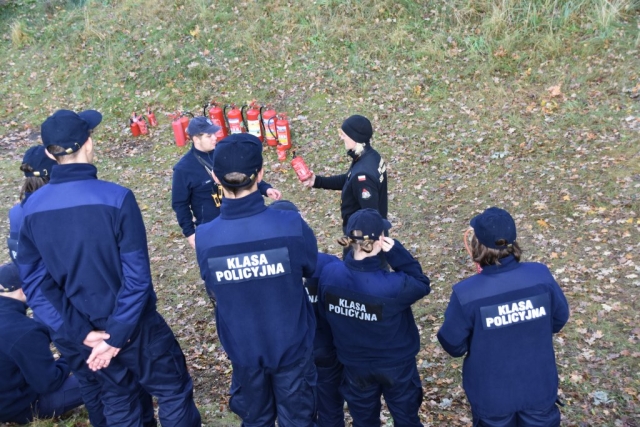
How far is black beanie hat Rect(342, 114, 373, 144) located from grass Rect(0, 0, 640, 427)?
2.55 metres

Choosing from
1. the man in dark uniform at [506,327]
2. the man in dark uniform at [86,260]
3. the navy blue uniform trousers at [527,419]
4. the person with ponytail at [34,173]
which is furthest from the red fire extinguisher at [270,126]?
the navy blue uniform trousers at [527,419]

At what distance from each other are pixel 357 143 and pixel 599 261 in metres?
3.92

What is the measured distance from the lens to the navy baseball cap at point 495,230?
11.6ft

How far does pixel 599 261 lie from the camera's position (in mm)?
7250

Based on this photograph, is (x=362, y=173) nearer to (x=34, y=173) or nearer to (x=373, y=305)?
(x=373, y=305)

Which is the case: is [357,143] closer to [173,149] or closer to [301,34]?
[173,149]

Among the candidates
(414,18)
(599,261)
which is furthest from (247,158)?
(414,18)

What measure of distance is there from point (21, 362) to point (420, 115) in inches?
354

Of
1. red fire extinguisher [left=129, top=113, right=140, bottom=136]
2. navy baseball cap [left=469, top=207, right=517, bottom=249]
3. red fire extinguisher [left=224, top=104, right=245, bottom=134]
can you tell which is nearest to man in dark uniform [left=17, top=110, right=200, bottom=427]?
navy baseball cap [left=469, top=207, right=517, bottom=249]

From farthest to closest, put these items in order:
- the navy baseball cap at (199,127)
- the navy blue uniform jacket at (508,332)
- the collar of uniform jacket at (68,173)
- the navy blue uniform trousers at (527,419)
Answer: the navy baseball cap at (199,127) → the collar of uniform jacket at (68,173) → the navy blue uniform trousers at (527,419) → the navy blue uniform jacket at (508,332)

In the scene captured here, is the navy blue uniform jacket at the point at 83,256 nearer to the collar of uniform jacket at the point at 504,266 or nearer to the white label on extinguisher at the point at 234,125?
the collar of uniform jacket at the point at 504,266

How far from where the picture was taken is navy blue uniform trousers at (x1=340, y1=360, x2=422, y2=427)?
418 cm

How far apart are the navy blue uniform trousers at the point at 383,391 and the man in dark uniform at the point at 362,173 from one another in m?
1.92

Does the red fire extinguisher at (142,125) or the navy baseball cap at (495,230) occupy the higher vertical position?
the red fire extinguisher at (142,125)
